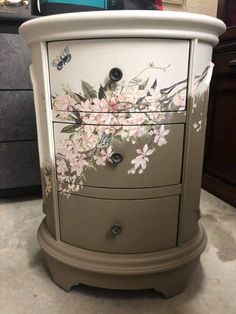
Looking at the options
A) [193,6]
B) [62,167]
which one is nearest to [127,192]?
[62,167]

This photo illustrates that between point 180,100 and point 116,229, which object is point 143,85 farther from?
point 116,229

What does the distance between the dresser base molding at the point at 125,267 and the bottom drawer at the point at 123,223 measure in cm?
2

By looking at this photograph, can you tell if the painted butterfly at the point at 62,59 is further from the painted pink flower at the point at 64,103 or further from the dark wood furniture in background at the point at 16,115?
the dark wood furniture in background at the point at 16,115

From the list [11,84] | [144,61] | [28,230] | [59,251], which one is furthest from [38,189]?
[144,61]

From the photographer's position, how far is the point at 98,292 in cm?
94

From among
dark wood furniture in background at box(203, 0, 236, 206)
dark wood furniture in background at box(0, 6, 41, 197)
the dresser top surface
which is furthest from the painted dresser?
dark wood furniture in background at box(203, 0, 236, 206)

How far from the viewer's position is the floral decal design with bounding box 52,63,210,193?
2.47ft

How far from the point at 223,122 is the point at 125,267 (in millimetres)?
1021

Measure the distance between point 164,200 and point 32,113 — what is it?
2.85 feet

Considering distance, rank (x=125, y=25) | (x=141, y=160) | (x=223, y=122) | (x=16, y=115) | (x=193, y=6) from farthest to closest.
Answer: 1. (x=193, y=6)
2. (x=223, y=122)
3. (x=16, y=115)
4. (x=141, y=160)
5. (x=125, y=25)

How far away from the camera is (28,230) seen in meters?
1.28

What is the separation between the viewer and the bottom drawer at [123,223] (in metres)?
0.83

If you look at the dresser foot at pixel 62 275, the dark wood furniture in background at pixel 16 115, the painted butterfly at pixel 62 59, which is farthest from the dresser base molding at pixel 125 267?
the dark wood furniture in background at pixel 16 115

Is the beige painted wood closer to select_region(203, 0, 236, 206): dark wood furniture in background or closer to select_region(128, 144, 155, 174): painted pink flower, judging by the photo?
select_region(128, 144, 155, 174): painted pink flower
